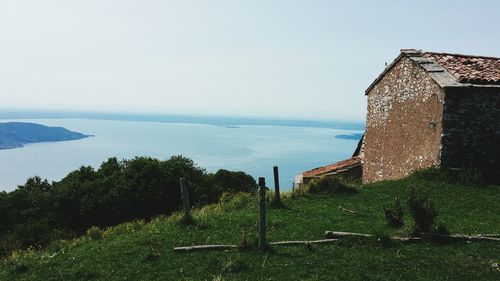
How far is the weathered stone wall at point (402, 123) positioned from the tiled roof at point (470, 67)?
151cm

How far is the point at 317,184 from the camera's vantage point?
21453 mm

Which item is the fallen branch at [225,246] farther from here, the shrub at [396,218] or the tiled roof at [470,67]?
the tiled roof at [470,67]

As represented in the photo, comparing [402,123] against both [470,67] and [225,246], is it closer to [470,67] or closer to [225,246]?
[470,67]

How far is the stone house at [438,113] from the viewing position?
Answer: 21.2m

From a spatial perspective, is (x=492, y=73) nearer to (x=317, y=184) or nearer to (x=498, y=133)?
(x=498, y=133)

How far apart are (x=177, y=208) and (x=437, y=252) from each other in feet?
82.4

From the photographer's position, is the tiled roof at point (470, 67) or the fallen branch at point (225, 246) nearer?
the fallen branch at point (225, 246)

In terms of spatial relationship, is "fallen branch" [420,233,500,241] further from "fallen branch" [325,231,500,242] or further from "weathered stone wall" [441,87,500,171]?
"weathered stone wall" [441,87,500,171]

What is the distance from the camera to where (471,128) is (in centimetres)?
2130

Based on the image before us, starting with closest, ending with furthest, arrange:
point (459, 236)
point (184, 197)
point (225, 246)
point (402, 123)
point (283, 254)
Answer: point (283, 254) → point (225, 246) → point (459, 236) → point (184, 197) → point (402, 123)

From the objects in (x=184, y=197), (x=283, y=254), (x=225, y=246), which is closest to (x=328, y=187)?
(x=184, y=197)

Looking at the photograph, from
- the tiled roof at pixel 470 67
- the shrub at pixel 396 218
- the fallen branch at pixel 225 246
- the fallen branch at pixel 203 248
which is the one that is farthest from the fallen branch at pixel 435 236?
the tiled roof at pixel 470 67

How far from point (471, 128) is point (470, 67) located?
454 cm

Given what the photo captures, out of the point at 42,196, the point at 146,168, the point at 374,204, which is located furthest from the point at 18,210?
the point at 374,204
